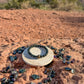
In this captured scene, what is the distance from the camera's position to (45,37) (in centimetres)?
582

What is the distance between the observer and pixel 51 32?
6.30 metres

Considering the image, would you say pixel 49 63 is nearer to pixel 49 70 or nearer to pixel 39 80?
pixel 49 70

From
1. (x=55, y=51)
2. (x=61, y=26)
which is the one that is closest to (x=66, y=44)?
(x=55, y=51)

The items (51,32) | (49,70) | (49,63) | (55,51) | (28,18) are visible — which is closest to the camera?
(49,70)

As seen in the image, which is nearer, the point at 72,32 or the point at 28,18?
the point at 72,32

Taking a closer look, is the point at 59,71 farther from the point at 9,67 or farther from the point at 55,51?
the point at 9,67

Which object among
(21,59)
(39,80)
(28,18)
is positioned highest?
(28,18)

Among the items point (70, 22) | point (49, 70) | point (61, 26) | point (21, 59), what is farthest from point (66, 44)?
point (70, 22)

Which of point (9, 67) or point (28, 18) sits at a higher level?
point (28, 18)

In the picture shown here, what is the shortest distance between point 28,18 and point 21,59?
438 cm

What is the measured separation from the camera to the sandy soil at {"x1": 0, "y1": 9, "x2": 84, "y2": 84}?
324 centimetres

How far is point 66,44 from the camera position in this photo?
4453 millimetres

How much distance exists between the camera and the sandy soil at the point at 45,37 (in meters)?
3.24

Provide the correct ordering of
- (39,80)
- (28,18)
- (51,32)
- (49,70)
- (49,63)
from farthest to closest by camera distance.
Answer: (28,18)
(51,32)
(49,63)
(49,70)
(39,80)
